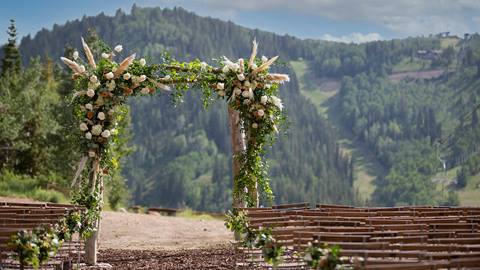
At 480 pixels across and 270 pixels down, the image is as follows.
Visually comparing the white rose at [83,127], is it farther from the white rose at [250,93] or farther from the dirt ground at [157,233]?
the dirt ground at [157,233]

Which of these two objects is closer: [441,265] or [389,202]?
[441,265]

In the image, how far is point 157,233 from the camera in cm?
2066

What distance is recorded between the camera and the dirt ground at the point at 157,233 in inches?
706

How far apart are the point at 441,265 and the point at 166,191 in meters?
167

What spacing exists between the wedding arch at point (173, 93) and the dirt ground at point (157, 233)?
3167 millimetres

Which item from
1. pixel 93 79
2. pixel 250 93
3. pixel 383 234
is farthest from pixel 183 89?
pixel 383 234

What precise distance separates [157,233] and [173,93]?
6.78 meters

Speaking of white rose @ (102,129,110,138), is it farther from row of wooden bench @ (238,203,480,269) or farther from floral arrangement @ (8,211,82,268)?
floral arrangement @ (8,211,82,268)

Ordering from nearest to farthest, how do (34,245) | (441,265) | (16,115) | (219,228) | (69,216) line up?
1. (441,265)
2. (34,245)
3. (69,216)
4. (219,228)
5. (16,115)

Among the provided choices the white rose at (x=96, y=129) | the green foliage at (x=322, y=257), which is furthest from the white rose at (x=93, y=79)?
the green foliage at (x=322, y=257)

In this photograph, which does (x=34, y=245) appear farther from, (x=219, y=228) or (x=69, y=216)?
(x=219, y=228)

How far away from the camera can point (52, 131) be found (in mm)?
40719

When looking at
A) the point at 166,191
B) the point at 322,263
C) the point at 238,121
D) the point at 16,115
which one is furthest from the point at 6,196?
the point at 166,191

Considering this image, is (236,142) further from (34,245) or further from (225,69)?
(34,245)
